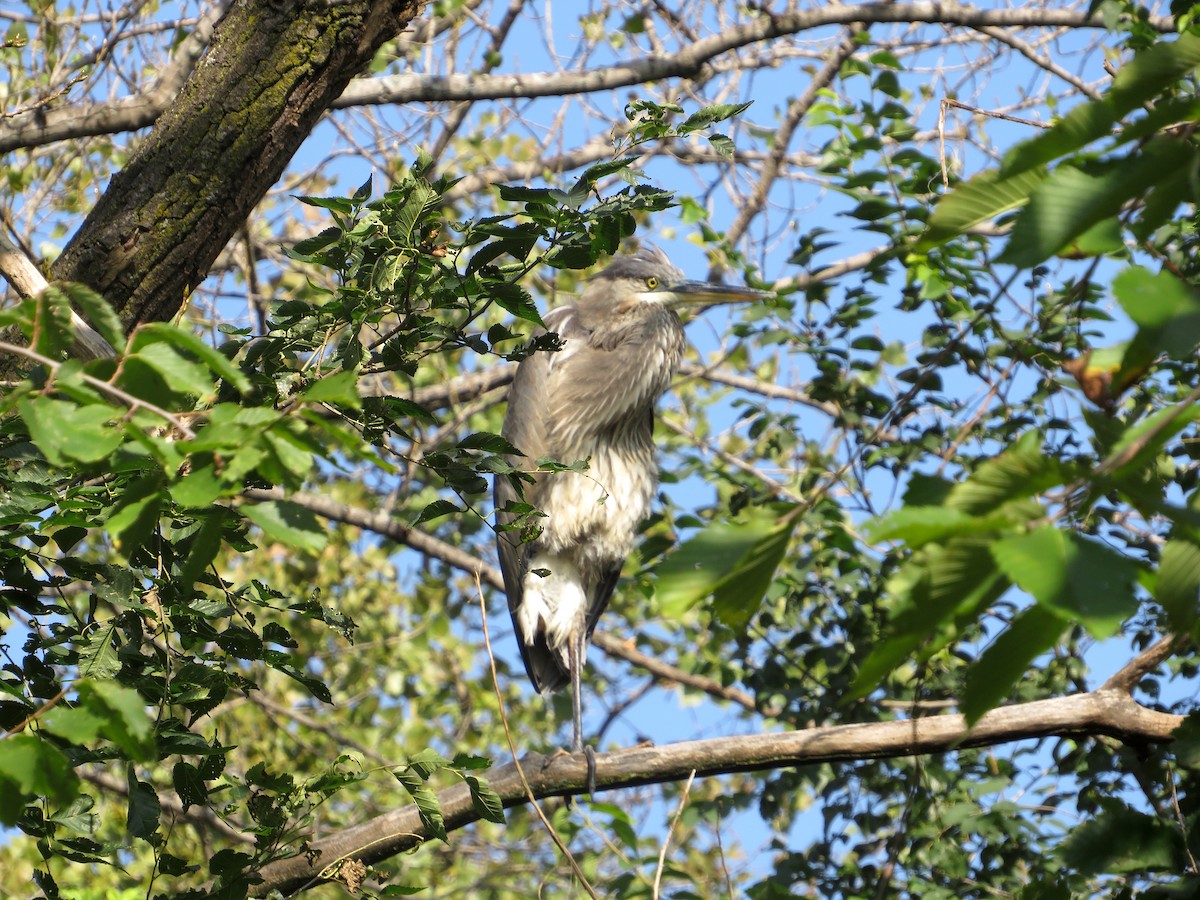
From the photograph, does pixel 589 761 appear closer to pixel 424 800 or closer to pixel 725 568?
pixel 424 800

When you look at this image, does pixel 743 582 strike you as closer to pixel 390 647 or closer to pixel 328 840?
pixel 328 840

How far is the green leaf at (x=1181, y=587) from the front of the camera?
86cm

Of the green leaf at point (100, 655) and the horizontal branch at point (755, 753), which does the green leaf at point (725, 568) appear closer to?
the green leaf at point (100, 655)

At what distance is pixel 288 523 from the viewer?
1097mm

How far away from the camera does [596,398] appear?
462cm

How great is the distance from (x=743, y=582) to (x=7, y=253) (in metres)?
1.77

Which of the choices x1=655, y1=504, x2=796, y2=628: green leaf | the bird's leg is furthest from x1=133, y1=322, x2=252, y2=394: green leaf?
the bird's leg

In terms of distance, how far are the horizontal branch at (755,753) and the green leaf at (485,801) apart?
0.26 m

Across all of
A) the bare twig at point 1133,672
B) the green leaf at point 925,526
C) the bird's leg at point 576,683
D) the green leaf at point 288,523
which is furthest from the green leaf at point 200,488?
the bird's leg at point 576,683

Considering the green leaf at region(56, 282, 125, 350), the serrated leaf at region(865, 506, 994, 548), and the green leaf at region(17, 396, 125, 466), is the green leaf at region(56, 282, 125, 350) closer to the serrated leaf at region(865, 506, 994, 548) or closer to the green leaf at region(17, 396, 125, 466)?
the green leaf at region(17, 396, 125, 466)

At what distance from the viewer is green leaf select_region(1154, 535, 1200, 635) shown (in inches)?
34.0

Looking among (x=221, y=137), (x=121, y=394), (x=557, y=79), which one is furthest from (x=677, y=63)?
(x=121, y=394)

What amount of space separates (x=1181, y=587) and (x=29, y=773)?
3.33 ft

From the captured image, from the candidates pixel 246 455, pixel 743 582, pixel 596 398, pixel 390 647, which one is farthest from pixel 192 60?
pixel 390 647
